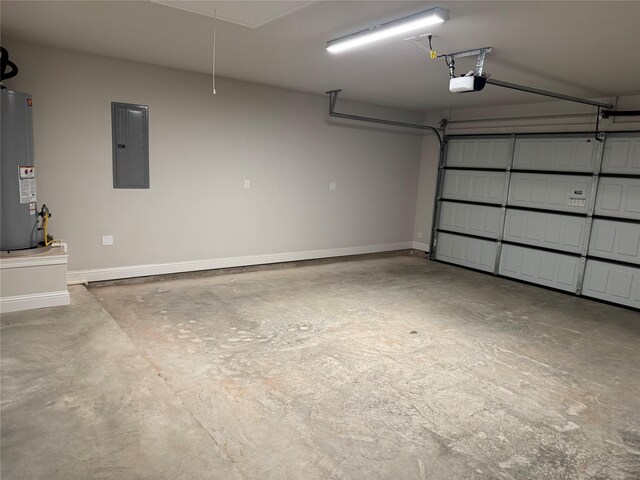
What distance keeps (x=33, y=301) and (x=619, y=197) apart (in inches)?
264

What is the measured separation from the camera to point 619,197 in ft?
18.0

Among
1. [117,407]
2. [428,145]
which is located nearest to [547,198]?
[428,145]

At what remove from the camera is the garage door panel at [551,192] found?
5832mm

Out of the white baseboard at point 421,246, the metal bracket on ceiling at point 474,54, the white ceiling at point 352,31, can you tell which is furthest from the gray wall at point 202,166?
the metal bracket on ceiling at point 474,54

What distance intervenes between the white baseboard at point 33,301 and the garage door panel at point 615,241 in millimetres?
6302

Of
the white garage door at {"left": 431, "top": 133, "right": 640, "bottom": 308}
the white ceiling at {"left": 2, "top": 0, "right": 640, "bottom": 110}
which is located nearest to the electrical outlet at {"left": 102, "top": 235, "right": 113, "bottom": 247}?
the white ceiling at {"left": 2, "top": 0, "right": 640, "bottom": 110}

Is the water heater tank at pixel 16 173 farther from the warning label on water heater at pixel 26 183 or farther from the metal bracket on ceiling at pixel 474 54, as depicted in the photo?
the metal bracket on ceiling at pixel 474 54

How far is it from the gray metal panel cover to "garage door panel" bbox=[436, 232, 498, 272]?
5043mm

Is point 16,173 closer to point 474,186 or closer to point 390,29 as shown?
point 390,29

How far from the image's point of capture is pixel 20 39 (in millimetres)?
4227

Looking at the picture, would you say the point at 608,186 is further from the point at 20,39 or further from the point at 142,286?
the point at 20,39

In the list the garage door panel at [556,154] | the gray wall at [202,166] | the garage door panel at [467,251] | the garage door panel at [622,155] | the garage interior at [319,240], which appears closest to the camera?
the garage interior at [319,240]

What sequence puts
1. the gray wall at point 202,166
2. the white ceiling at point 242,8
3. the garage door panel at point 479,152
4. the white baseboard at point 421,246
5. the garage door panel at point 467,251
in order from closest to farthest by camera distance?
the white ceiling at point 242,8
the gray wall at point 202,166
the garage door panel at point 479,152
the garage door panel at point 467,251
the white baseboard at point 421,246

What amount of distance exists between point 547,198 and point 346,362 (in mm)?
4464
